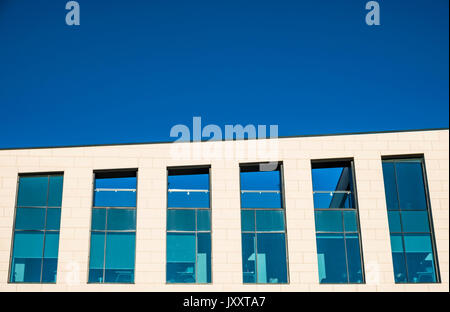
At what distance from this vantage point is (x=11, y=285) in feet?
76.7

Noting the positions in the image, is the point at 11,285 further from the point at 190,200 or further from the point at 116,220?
the point at 190,200

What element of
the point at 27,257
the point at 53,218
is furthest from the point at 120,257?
the point at 27,257

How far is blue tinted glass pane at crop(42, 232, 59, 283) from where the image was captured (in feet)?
77.4

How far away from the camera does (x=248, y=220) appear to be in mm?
24234

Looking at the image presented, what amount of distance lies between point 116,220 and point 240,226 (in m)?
5.21

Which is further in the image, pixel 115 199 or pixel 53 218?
pixel 115 199

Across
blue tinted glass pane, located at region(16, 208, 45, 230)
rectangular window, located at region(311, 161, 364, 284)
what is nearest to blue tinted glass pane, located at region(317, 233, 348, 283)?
rectangular window, located at region(311, 161, 364, 284)

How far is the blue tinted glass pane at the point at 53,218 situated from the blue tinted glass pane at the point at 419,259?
14.4 metres

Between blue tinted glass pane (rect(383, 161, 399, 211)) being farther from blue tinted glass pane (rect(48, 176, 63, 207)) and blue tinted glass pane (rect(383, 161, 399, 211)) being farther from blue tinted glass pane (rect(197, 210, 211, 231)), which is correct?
blue tinted glass pane (rect(48, 176, 63, 207))

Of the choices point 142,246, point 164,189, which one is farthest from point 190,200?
point 142,246

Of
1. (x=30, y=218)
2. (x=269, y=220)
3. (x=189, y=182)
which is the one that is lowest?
(x=269, y=220)

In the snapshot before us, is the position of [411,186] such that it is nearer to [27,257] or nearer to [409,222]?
[409,222]

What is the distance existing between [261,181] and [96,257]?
760cm

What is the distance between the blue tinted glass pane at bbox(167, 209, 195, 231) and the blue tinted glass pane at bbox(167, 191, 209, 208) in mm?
280
